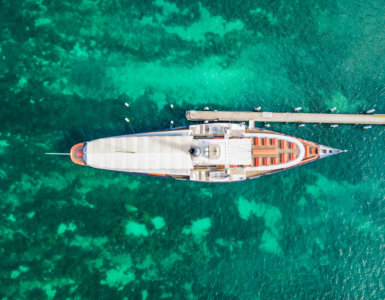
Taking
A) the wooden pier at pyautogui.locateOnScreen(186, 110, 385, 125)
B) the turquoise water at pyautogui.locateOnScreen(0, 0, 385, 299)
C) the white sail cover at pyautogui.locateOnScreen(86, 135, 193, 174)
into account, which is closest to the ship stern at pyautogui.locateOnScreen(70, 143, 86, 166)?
the turquoise water at pyautogui.locateOnScreen(0, 0, 385, 299)

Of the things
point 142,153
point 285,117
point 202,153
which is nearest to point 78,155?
point 142,153

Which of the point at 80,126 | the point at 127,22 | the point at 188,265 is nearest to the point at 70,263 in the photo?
the point at 188,265

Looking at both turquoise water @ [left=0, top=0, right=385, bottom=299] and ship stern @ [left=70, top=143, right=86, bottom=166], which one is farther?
turquoise water @ [left=0, top=0, right=385, bottom=299]

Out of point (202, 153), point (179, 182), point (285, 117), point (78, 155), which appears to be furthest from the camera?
point (285, 117)

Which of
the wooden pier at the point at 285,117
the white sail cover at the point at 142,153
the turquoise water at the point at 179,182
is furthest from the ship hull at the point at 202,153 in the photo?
the wooden pier at the point at 285,117

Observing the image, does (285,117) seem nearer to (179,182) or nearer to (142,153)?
(179,182)

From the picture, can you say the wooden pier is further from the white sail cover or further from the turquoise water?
the white sail cover

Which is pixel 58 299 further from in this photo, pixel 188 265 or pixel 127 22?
pixel 127 22
